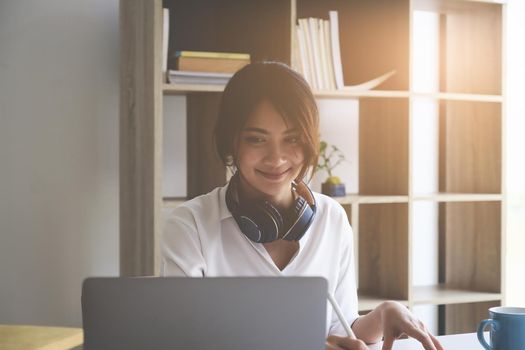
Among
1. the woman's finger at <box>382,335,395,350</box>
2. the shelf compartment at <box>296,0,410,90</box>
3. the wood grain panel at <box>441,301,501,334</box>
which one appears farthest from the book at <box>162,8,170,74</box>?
the wood grain panel at <box>441,301,501,334</box>

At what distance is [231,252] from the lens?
1907 mm

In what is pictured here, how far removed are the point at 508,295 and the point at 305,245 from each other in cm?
225

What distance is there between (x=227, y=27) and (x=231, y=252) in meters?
1.40

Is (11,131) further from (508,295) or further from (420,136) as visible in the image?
(508,295)

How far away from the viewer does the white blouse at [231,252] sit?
1.86 metres

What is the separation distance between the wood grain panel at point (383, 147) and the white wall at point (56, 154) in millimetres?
1103

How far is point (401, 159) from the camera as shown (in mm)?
3188

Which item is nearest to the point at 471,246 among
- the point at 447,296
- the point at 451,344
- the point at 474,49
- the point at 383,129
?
the point at 447,296

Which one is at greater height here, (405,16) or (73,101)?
(405,16)

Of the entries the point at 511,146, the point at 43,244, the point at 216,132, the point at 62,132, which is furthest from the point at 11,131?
the point at 511,146

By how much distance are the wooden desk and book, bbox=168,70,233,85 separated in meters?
0.97

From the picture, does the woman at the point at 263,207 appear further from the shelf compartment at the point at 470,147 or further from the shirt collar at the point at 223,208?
the shelf compartment at the point at 470,147

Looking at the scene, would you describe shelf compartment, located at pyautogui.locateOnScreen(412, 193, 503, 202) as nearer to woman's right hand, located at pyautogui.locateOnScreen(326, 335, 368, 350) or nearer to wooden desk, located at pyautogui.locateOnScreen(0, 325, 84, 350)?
wooden desk, located at pyautogui.locateOnScreen(0, 325, 84, 350)

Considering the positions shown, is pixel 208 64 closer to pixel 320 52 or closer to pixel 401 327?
pixel 320 52
